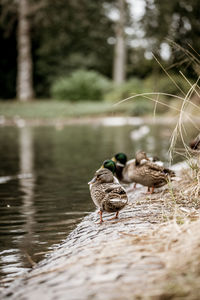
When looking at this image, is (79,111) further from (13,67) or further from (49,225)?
(49,225)

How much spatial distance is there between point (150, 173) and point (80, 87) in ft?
86.7

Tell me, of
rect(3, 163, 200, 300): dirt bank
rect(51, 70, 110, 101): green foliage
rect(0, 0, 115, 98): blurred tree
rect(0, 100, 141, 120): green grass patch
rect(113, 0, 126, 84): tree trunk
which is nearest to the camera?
rect(3, 163, 200, 300): dirt bank

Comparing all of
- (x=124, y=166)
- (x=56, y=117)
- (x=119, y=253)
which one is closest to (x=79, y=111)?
(x=56, y=117)

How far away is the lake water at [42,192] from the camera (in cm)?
405

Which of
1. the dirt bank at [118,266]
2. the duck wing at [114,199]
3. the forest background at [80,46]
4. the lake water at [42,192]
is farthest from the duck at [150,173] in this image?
the forest background at [80,46]

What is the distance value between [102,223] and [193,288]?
1.97 meters

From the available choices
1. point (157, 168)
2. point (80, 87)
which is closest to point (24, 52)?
point (80, 87)

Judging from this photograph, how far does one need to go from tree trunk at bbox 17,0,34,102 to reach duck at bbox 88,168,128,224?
27.0 metres

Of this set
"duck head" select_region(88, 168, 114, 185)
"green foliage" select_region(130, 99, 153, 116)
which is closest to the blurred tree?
"green foliage" select_region(130, 99, 153, 116)

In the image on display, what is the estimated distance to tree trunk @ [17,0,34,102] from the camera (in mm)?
29781

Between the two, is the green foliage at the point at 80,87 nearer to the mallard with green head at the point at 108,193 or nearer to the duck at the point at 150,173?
the duck at the point at 150,173

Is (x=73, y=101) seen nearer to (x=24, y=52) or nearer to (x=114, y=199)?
(x=24, y=52)

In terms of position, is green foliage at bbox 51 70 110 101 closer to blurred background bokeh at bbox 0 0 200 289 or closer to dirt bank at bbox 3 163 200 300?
blurred background bokeh at bbox 0 0 200 289

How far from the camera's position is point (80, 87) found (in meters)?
31.3
